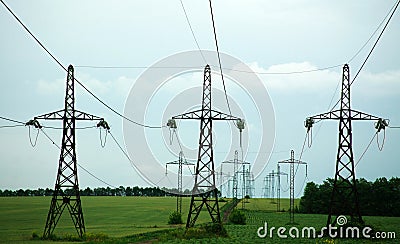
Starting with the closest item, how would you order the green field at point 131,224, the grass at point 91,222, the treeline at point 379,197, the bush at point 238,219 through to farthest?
1. the green field at point 131,224
2. the grass at point 91,222
3. the bush at point 238,219
4. the treeline at point 379,197

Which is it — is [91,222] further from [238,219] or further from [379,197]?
[379,197]

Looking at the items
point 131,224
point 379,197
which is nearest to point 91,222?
point 131,224

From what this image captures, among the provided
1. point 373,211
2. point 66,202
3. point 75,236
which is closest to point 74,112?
point 66,202

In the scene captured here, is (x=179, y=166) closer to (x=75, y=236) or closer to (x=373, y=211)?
(x=75, y=236)

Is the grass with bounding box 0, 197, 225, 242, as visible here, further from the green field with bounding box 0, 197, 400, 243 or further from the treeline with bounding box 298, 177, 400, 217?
the treeline with bounding box 298, 177, 400, 217

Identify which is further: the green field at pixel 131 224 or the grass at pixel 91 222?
the grass at pixel 91 222

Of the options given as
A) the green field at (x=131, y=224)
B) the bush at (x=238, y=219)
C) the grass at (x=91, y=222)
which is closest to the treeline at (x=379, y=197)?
the green field at (x=131, y=224)

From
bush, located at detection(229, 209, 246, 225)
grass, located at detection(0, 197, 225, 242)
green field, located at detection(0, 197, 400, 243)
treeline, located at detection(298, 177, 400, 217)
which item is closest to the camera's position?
green field, located at detection(0, 197, 400, 243)

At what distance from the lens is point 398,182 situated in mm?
104125

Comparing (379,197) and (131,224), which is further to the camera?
(379,197)

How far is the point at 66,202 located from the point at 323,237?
825 inches

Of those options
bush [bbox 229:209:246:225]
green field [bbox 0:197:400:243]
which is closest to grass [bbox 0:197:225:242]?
green field [bbox 0:197:400:243]

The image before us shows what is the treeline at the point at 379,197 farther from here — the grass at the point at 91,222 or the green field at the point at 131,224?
the grass at the point at 91,222

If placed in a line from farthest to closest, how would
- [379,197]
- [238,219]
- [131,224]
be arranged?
1. [379,197]
2. [131,224]
3. [238,219]
